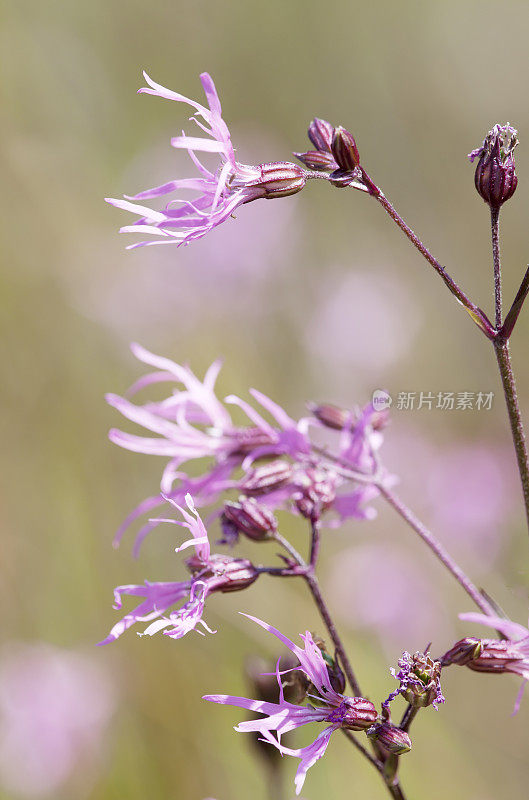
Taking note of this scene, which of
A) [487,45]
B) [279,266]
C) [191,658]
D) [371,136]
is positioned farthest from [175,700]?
[487,45]

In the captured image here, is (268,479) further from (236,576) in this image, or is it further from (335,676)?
(335,676)

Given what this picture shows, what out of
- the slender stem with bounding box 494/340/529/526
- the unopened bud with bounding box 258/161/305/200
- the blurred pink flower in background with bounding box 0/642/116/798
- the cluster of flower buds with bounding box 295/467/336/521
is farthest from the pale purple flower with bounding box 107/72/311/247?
the blurred pink flower in background with bounding box 0/642/116/798

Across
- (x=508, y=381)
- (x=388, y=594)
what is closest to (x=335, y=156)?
(x=508, y=381)

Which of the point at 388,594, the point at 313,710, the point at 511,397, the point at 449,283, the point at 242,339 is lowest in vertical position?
the point at 388,594

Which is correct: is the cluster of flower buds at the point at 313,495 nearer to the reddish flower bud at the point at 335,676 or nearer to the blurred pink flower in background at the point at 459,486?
the reddish flower bud at the point at 335,676

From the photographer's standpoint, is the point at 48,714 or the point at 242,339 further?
the point at 242,339

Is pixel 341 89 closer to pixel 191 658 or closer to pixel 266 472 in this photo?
pixel 191 658
